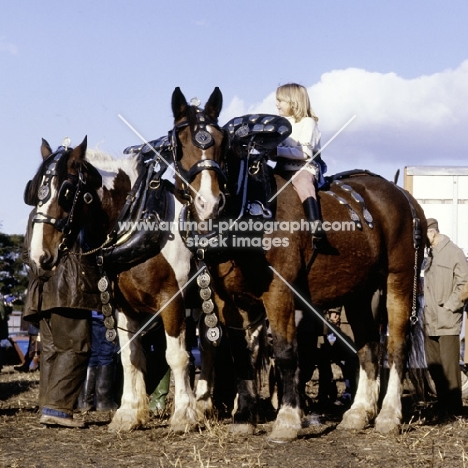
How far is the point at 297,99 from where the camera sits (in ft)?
24.5

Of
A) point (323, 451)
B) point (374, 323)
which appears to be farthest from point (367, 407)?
point (323, 451)

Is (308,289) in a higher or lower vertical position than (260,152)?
lower

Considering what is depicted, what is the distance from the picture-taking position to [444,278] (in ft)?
29.1

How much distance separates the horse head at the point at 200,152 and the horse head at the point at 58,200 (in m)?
0.97

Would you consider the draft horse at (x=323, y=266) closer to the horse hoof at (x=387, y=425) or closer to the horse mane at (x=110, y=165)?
the horse hoof at (x=387, y=425)

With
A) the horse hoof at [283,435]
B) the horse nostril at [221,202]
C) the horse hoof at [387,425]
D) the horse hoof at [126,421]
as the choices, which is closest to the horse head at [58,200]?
the horse nostril at [221,202]

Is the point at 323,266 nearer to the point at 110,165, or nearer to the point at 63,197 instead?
the point at 110,165

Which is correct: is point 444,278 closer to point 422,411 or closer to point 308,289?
point 422,411

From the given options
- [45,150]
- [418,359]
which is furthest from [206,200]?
[418,359]

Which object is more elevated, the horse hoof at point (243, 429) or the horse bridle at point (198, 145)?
the horse bridle at point (198, 145)

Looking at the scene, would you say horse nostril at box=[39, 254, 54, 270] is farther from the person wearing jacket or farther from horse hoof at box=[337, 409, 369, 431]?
the person wearing jacket

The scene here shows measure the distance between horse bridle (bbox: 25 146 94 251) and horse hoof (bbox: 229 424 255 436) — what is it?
203 cm

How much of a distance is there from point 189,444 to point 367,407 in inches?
73.8

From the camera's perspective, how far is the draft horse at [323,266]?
654 cm
